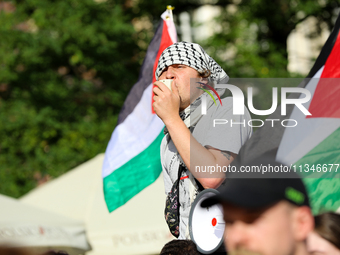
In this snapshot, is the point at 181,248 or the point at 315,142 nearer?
the point at 181,248

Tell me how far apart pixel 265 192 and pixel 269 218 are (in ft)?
0.20

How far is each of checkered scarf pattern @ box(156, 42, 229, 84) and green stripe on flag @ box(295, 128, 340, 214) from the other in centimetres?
45

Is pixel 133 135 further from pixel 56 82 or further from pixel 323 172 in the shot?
pixel 56 82

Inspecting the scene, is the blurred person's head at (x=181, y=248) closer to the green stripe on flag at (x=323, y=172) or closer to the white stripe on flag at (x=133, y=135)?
the green stripe on flag at (x=323, y=172)

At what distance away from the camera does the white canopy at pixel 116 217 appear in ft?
13.2

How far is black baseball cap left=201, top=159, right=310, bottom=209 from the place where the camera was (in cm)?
95

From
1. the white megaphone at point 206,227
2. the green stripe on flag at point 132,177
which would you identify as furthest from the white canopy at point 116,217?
the white megaphone at point 206,227

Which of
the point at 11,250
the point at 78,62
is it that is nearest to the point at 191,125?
the point at 11,250

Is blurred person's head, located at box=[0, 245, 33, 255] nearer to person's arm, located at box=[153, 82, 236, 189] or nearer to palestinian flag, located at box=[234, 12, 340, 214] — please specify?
person's arm, located at box=[153, 82, 236, 189]

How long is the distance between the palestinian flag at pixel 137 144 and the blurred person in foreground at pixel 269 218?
1.95 m

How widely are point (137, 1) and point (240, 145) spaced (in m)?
7.01

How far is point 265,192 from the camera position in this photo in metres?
0.96

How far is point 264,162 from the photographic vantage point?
1.20 meters

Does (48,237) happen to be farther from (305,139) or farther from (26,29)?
(26,29)
